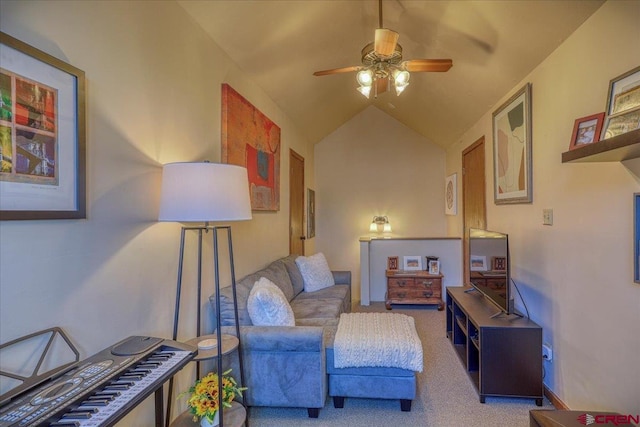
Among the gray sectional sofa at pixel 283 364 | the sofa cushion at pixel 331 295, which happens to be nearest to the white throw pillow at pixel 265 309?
the gray sectional sofa at pixel 283 364

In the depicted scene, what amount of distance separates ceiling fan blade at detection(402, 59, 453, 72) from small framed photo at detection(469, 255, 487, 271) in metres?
1.61

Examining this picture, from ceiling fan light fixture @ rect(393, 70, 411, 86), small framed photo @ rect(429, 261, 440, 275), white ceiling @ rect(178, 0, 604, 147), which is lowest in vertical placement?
small framed photo @ rect(429, 261, 440, 275)

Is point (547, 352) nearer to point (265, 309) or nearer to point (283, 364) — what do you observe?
point (283, 364)

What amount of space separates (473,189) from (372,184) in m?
2.03

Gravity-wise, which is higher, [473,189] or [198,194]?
[473,189]

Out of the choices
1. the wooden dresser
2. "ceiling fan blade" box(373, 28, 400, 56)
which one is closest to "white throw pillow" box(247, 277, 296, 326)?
"ceiling fan blade" box(373, 28, 400, 56)

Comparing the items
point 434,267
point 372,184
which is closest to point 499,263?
point 434,267

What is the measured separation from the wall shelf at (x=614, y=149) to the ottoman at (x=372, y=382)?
1.57 m

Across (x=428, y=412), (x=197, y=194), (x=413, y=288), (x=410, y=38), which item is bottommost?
(x=428, y=412)

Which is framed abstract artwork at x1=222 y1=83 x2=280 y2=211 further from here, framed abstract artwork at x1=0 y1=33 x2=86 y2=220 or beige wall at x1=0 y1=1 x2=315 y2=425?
framed abstract artwork at x1=0 y1=33 x2=86 y2=220

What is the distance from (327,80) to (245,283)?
2.58 meters

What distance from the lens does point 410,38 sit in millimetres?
2957

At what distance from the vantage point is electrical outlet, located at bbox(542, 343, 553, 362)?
2244 millimetres

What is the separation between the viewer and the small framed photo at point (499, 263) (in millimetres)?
2436
